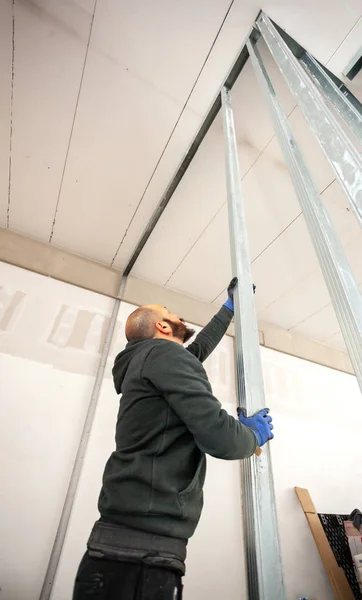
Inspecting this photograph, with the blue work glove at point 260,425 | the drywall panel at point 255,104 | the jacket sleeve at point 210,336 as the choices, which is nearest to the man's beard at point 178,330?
the jacket sleeve at point 210,336

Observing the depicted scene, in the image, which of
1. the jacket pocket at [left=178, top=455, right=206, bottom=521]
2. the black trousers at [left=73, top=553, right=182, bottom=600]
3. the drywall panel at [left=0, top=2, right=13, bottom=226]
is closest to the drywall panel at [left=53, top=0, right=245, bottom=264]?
the drywall panel at [left=0, top=2, right=13, bottom=226]

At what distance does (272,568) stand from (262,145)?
78.7 inches

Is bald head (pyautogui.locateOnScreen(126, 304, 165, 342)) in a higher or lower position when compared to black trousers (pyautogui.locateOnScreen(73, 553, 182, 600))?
higher

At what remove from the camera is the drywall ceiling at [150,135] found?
1388 mm

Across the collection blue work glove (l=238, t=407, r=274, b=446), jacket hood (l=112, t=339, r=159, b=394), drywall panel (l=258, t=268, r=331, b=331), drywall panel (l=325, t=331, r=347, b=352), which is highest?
drywall panel (l=325, t=331, r=347, b=352)

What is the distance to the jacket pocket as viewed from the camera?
0.68m

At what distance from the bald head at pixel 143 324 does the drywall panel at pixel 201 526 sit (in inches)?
43.9

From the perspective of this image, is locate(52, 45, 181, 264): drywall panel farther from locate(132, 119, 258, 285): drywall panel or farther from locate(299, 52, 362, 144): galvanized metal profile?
locate(299, 52, 362, 144): galvanized metal profile

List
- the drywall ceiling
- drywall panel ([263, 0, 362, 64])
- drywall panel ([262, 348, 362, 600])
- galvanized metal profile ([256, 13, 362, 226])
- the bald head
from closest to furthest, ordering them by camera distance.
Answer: galvanized metal profile ([256, 13, 362, 226]), the bald head, drywall panel ([263, 0, 362, 64]), the drywall ceiling, drywall panel ([262, 348, 362, 600])

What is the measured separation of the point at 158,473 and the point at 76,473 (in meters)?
1.33

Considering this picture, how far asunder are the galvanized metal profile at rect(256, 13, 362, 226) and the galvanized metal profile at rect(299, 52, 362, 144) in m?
0.09

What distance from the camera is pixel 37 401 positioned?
1.86 m

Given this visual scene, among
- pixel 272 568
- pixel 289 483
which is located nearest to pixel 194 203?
pixel 272 568

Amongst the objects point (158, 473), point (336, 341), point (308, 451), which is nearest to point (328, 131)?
point (158, 473)
